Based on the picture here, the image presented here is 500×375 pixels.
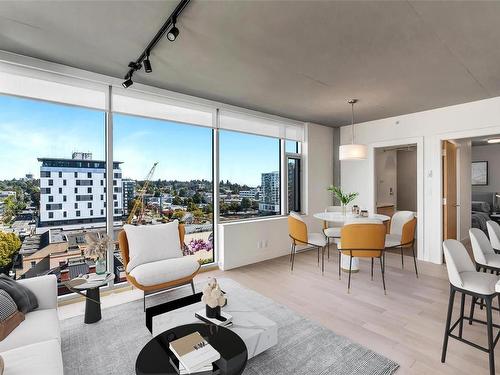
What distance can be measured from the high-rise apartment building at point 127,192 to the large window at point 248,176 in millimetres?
1363

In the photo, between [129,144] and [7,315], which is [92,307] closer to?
[7,315]

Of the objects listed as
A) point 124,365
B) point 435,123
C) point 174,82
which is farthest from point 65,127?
point 435,123

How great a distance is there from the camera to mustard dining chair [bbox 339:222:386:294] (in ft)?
10.8

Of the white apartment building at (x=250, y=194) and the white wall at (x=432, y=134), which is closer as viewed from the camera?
the white wall at (x=432, y=134)

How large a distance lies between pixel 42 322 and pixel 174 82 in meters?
2.84

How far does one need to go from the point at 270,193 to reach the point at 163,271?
9.30 feet

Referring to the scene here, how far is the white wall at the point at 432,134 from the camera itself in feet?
13.4

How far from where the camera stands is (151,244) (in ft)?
10.2

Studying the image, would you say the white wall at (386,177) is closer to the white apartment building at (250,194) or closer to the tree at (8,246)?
the white apartment building at (250,194)

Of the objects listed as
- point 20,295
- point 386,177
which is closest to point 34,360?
point 20,295

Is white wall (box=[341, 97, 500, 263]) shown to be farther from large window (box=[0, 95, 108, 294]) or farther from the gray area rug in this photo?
large window (box=[0, 95, 108, 294])

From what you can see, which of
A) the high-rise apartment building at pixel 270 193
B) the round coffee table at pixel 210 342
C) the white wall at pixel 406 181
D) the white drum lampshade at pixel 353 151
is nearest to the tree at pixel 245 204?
the high-rise apartment building at pixel 270 193

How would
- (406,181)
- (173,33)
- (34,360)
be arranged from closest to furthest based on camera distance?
(34,360) → (173,33) → (406,181)

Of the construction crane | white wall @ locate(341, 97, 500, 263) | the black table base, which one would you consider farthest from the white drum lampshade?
the black table base
